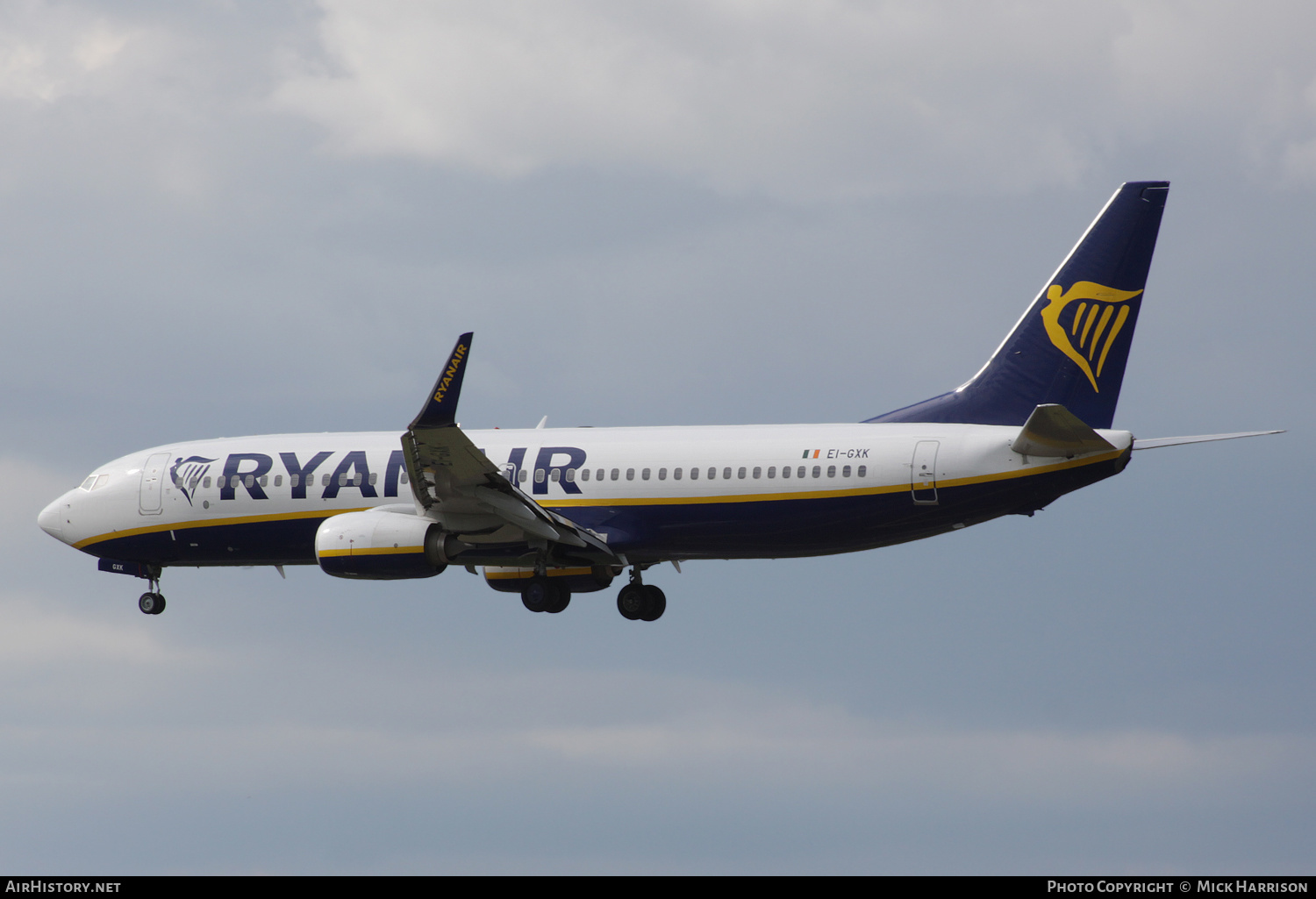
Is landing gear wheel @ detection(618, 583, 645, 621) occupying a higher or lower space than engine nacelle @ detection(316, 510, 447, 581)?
higher

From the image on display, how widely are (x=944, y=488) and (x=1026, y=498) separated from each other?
1619mm

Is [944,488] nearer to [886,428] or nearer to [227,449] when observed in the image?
[886,428]

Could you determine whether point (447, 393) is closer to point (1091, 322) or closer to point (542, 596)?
point (542, 596)

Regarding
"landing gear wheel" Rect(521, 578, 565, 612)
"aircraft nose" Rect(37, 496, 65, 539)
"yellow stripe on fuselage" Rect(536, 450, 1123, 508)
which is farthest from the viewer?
"aircraft nose" Rect(37, 496, 65, 539)

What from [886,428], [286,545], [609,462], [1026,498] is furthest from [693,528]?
[286,545]

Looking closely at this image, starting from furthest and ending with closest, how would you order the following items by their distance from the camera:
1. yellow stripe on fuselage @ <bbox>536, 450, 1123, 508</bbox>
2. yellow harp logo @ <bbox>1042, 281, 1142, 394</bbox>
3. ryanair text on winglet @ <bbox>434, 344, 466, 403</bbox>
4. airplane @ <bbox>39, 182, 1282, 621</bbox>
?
1. yellow harp logo @ <bbox>1042, 281, 1142, 394</bbox>
2. airplane @ <bbox>39, 182, 1282, 621</bbox>
3. yellow stripe on fuselage @ <bbox>536, 450, 1123, 508</bbox>
4. ryanair text on winglet @ <bbox>434, 344, 466, 403</bbox>

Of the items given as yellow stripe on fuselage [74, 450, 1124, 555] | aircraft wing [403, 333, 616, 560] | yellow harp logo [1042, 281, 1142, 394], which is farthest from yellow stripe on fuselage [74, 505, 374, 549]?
yellow harp logo [1042, 281, 1142, 394]

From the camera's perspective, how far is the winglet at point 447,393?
92.5 feet

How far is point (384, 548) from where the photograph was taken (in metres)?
32.8

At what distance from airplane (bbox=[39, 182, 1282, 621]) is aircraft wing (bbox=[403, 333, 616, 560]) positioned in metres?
0.04

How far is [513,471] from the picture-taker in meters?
34.6

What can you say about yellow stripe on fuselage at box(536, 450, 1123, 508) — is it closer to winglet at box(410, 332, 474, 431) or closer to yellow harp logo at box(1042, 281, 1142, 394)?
yellow harp logo at box(1042, 281, 1142, 394)

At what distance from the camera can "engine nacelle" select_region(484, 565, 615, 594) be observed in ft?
120

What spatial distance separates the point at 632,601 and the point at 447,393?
31.9ft
